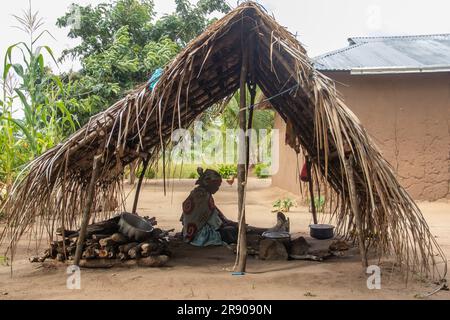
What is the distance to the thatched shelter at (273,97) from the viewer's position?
4273 millimetres

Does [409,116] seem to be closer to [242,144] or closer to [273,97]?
[273,97]

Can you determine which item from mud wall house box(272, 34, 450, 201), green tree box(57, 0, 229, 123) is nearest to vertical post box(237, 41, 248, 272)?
mud wall house box(272, 34, 450, 201)

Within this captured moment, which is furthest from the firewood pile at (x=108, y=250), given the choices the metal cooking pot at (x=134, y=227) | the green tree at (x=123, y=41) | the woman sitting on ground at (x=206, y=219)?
the green tree at (x=123, y=41)

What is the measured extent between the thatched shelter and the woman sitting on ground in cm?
94

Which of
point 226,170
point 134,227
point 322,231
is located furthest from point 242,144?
point 226,170

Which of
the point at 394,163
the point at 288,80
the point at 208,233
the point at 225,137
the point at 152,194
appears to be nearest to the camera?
the point at 288,80

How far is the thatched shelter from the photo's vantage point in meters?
4.27

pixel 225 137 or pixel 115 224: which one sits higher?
pixel 225 137

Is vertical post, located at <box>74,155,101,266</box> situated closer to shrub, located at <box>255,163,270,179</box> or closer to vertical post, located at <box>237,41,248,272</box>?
vertical post, located at <box>237,41,248,272</box>

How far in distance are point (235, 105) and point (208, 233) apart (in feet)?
42.4

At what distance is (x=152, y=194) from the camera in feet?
48.3

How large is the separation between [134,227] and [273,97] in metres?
2.09
